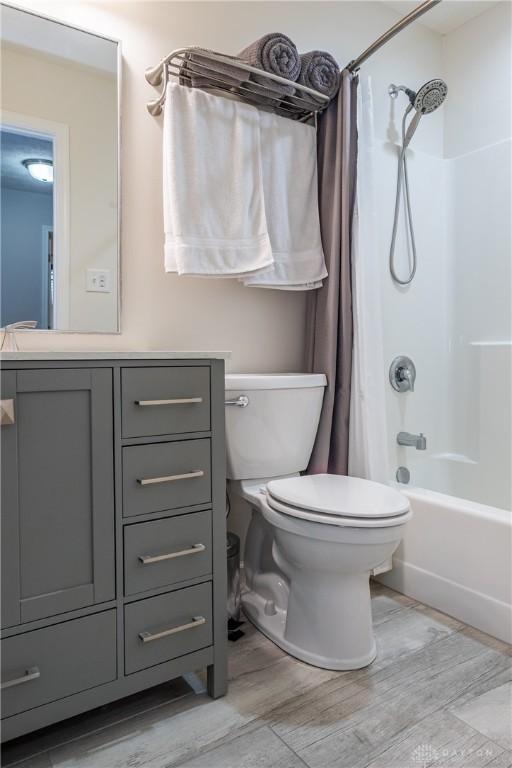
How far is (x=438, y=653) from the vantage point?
4.91 feet

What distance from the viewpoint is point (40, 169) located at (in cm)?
151

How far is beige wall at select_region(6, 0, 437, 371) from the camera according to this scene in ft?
5.41

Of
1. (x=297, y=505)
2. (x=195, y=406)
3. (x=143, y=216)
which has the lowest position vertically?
(x=297, y=505)

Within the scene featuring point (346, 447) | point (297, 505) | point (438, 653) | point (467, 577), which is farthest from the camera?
point (346, 447)

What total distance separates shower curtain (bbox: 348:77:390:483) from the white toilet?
15 cm

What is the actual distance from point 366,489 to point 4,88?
1527 millimetres

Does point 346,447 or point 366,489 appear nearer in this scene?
point 366,489

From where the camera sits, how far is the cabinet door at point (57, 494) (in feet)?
3.43

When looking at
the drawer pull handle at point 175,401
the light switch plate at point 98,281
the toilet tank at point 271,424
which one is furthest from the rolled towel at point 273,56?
the drawer pull handle at point 175,401

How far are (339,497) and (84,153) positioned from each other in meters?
1.27

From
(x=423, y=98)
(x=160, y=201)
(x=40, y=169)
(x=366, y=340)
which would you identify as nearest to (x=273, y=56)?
(x=160, y=201)

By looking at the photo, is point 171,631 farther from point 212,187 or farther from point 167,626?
point 212,187

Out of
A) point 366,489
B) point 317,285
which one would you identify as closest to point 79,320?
point 317,285

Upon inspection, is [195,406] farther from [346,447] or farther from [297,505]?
[346,447]
